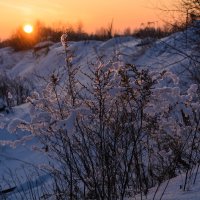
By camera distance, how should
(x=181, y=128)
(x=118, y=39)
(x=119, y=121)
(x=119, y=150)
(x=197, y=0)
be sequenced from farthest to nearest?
1. (x=118, y=39)
2. (x=197, y=0)
3. (x=181, y=128)
4. (x=119, y=150)
5. (x=119, y=121)

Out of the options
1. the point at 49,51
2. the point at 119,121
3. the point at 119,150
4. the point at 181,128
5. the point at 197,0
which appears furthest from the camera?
the point at 49,51

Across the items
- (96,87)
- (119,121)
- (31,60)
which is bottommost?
(31,60)

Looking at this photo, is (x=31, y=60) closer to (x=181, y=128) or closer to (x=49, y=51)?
(x=49, y=51)

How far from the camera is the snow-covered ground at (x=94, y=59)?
425 cm

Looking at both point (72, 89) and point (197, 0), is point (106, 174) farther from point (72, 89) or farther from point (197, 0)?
point (197, 0)

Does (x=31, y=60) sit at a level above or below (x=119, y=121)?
below

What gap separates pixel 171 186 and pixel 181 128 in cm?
75

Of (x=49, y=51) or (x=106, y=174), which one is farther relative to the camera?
(x=49, y=51)

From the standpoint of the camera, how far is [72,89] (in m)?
4.11

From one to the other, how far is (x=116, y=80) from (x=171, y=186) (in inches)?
38.9

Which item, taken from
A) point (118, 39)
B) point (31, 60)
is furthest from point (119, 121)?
point (31, 60)

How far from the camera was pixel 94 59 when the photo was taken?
20.8 meters

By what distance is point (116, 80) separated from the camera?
145 inches

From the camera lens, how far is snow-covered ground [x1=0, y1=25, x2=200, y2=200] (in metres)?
4.25
